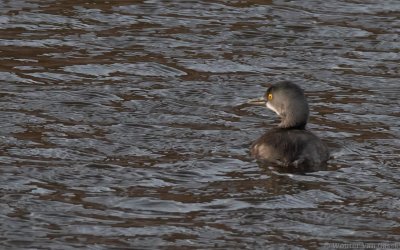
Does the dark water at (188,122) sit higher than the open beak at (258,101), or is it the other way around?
the open beak at (258,101)

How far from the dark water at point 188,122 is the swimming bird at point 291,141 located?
17 centimetres

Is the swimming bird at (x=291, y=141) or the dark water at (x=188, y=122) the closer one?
the dark water at (x=188, y=122)

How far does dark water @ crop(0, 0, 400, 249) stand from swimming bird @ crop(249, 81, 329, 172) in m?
0.17

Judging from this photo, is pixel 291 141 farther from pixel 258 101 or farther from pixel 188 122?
pixel 188 122

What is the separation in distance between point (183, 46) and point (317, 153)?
437 centimetres

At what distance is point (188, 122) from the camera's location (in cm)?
1293

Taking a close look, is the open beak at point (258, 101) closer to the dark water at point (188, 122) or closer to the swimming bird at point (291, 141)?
the dark water at point (188, 122)

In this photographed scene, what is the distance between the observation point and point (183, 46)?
1571 centimetres

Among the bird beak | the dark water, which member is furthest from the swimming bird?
the bird beak

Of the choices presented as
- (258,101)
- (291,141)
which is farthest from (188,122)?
(291,141)

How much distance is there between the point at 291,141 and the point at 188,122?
1484 mm

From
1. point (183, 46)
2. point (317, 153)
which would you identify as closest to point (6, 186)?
point (317, 153)

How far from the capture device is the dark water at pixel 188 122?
388 inches

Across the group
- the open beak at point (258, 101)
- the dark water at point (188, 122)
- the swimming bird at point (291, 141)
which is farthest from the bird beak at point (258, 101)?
the swimming bird at point (291, 141)
